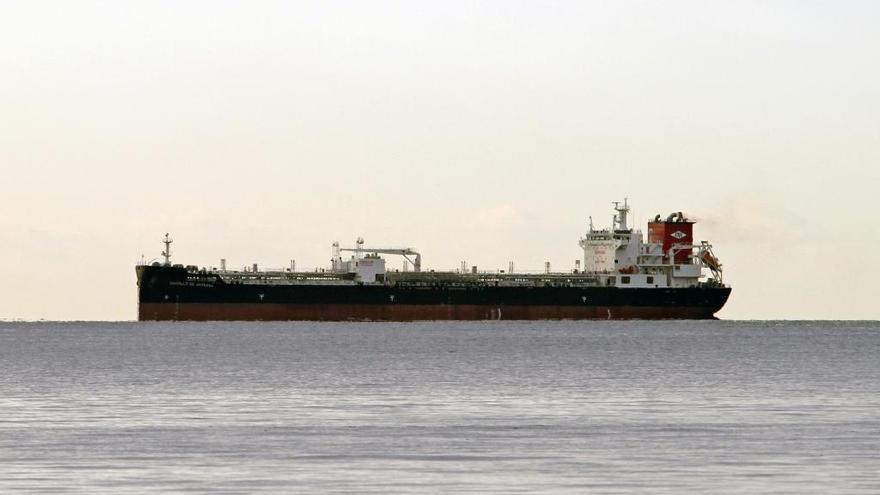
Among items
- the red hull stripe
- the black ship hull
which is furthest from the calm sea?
the red hull stripe

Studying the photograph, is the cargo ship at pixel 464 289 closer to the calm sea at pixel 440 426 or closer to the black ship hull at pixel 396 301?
the black ship hull at pixel 396 301

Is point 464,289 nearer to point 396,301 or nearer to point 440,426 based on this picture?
point 396,301

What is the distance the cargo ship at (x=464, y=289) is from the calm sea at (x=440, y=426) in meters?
59.9

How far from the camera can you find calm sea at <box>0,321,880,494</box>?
80.9 feet

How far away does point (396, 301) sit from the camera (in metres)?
132

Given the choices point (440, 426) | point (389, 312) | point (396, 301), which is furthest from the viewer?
point (389, 312)

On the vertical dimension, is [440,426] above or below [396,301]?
below

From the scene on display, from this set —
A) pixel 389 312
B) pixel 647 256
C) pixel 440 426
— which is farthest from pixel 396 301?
pixel 440 426

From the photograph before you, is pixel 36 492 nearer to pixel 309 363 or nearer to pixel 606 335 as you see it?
pixel 309 363

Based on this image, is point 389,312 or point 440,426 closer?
point 440,426

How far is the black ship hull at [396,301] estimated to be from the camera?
12725 cm

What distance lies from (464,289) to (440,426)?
98647mm

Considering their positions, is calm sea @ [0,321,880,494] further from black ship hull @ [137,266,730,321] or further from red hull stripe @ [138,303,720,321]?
red hull stripe @ [138,303,720,321]

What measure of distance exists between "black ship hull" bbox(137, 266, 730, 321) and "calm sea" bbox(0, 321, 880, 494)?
5958 cm
